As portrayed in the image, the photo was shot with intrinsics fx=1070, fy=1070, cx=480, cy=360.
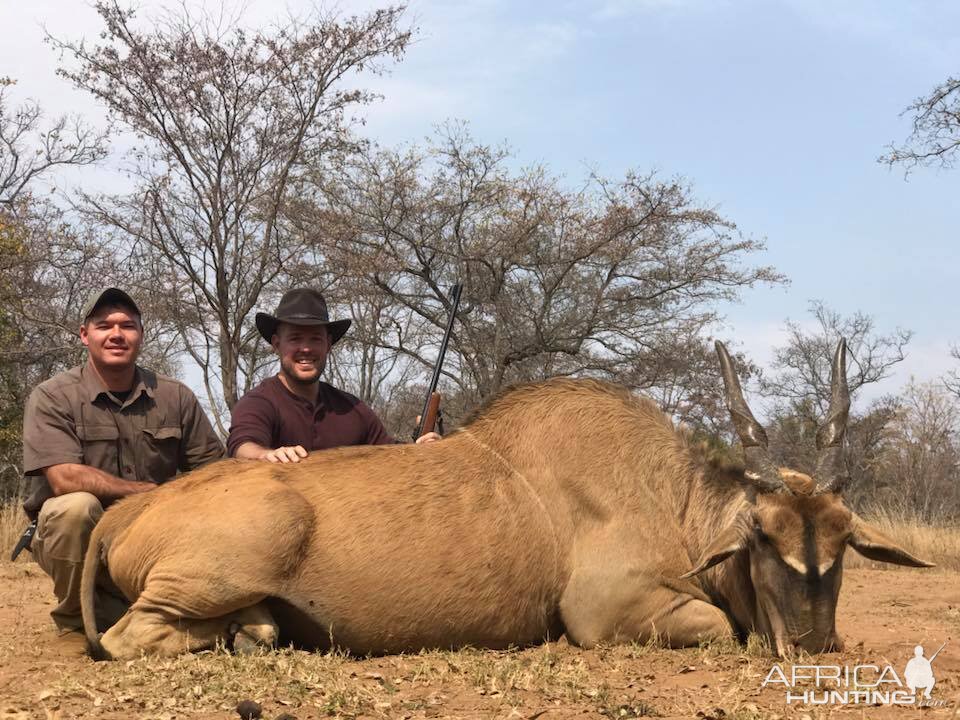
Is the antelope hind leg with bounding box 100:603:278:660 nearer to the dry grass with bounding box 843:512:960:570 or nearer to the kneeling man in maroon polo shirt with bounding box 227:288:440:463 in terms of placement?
the kneeling man in maroon polo shirt with bounding box 227:288:440:463

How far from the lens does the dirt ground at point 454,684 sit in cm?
423

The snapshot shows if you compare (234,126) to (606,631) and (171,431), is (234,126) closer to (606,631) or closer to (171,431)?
(171,431)

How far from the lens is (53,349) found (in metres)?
19.8

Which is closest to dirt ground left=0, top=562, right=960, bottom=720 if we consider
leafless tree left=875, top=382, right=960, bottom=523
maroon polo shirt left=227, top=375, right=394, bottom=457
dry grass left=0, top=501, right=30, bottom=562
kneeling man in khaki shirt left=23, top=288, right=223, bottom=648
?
kneeling man in khaki shirt left=23, top=288, right=223, bottom=648

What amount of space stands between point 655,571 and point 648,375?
17653 millimetres

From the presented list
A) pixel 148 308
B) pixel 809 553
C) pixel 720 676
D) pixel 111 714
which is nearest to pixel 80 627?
pixel 111 714

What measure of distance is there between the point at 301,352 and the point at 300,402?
0.34 metres

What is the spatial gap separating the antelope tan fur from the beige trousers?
0.90 ft

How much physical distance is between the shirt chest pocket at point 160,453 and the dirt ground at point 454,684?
1143mm

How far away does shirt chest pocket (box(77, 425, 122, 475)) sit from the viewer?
253 inches

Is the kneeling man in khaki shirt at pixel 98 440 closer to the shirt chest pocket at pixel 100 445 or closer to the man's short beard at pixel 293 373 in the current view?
the shirt chest pocket at pixel 100 445

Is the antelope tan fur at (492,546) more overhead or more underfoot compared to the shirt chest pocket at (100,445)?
more underfoot

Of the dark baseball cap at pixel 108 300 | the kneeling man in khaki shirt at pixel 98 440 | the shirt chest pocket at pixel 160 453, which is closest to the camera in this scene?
the kneeling man in khaki shirt at pixel 98 440

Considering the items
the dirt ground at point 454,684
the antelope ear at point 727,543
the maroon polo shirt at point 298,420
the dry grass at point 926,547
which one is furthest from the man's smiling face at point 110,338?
the dry grass at point 926,547
